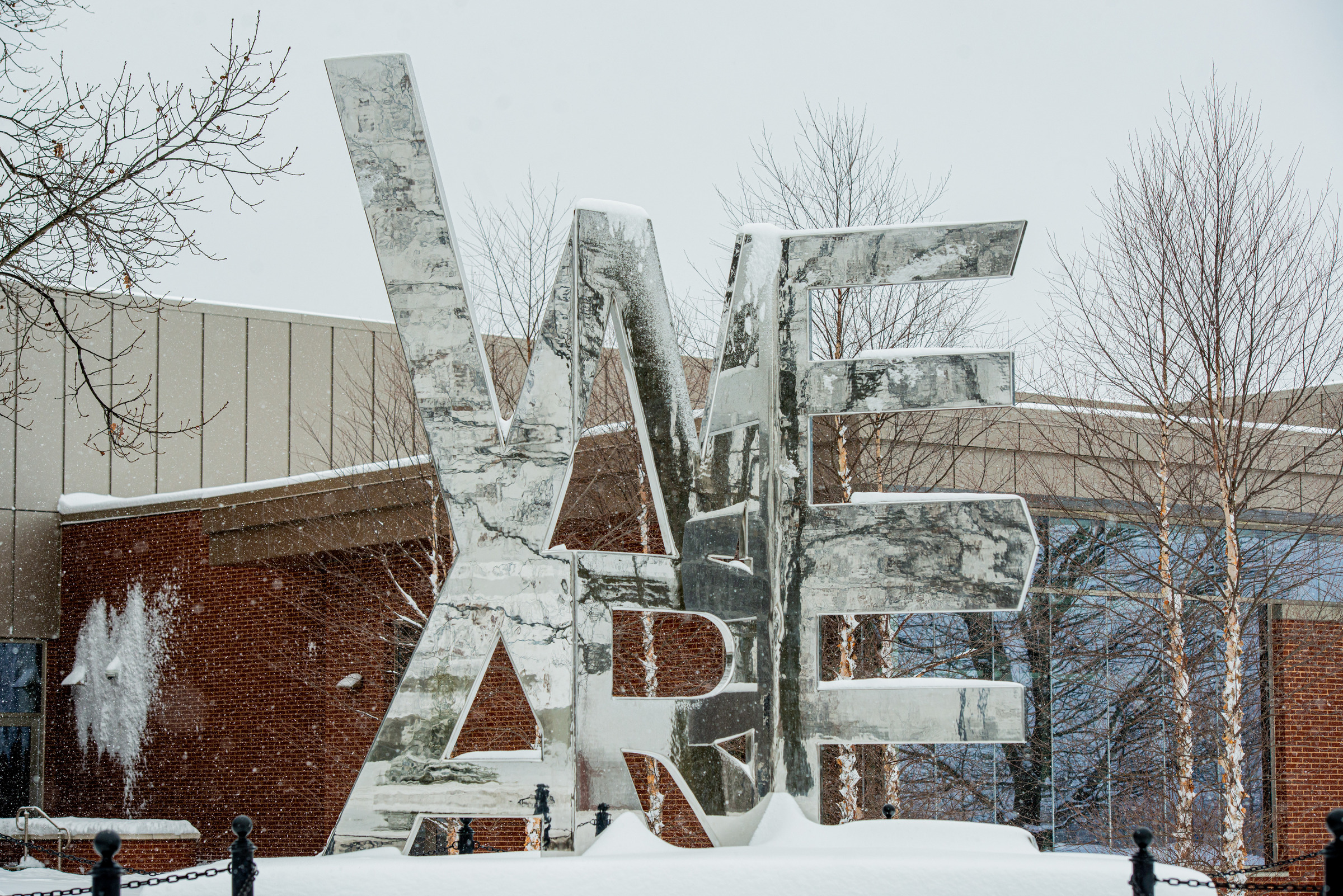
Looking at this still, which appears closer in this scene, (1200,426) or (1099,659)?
(1200,426)

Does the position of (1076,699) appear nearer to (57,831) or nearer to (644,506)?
(644,506)

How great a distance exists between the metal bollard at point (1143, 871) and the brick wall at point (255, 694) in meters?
10.9

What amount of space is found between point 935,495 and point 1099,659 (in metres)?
8.56

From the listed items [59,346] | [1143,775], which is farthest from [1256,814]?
[59,346]

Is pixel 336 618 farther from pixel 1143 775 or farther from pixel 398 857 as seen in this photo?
pixel 398 857

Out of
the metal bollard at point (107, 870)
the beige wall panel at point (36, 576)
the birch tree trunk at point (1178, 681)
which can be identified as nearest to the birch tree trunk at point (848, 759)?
the birch tree trunk at point (1178, 681)

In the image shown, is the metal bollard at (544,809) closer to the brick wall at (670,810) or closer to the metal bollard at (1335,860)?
the metal bollard at (1335,860)

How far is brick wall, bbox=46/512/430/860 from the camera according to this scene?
16203 mm

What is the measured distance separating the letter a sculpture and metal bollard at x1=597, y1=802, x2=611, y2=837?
0.12ft

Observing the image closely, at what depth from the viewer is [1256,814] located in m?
14.9

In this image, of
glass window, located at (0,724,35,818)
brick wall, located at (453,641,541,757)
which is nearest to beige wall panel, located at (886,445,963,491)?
brick wall, located at (453,641,541,757)

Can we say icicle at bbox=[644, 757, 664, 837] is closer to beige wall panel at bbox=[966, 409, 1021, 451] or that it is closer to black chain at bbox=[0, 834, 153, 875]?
black chain at bbox=[0, 834, 153, 875]

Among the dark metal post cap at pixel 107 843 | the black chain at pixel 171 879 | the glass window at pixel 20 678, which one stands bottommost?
the glass window at pixel 20 678

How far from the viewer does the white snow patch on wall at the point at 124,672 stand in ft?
57.8
